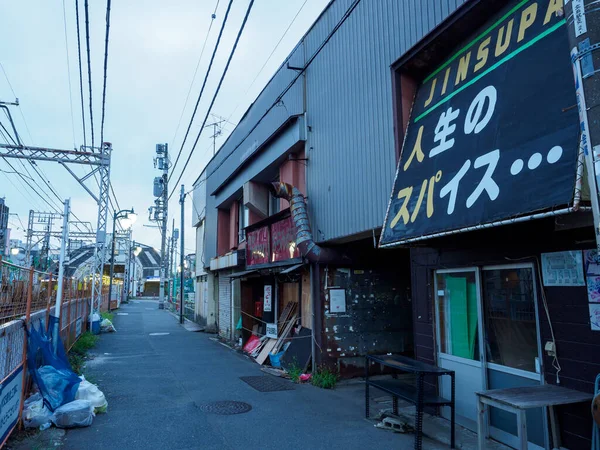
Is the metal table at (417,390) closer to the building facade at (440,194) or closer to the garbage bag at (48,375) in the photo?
the building facade at (440,194)

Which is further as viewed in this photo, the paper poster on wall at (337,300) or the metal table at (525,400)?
the paper poster on wall at (337,300)

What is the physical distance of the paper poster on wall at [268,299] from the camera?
1346 centimetres

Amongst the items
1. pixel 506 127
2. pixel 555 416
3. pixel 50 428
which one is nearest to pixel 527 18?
pixel 506 127

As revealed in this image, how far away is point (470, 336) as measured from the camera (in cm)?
627

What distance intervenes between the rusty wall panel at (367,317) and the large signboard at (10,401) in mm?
5690

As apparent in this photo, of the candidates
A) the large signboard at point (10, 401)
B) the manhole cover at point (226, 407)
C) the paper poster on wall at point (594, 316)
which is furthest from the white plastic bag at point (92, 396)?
the paper poster on wall at point (594, 316)

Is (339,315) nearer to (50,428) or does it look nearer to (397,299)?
(397,299)

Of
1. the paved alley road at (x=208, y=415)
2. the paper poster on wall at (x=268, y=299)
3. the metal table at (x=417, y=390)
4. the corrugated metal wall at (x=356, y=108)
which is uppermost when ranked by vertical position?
the corrugated metal wall at (x=356, y=108)

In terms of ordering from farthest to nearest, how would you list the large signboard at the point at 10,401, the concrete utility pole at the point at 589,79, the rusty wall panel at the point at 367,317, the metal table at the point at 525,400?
the rusty wall panel at the point at 367,317, the large signboard at the point at 10,401, the metal table at the point at 525,400, the concrete utility pole at the point at 589,79

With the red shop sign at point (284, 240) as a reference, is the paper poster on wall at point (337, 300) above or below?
below

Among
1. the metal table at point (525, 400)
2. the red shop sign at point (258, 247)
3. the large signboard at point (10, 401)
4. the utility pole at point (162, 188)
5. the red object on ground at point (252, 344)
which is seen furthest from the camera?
the utility pole at point (162, 188)

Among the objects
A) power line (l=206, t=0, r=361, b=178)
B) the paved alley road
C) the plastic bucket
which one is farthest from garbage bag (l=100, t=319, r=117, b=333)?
the plastic bucket

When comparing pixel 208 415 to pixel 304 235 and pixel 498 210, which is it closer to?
pixel 304 235

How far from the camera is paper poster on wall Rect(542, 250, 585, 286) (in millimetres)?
4543
